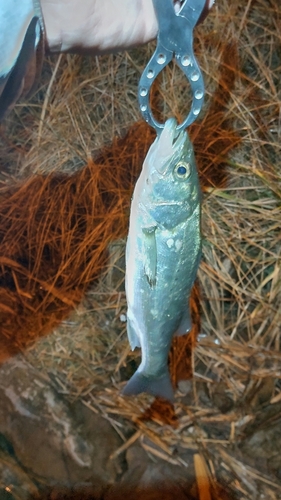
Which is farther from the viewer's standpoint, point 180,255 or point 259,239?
point 259,239

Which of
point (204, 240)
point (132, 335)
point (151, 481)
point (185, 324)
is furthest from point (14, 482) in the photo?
point (204, 240)

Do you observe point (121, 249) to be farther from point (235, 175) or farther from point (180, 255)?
point (180, 255)

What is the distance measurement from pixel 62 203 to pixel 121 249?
288 millimetres

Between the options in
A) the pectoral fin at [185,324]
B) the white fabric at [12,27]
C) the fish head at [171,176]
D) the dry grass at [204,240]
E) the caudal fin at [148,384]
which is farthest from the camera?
the dry grass at [204,240]

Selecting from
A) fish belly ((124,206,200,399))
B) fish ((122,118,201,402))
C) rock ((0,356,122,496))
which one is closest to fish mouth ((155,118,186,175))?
fish ((122,118,201,402))

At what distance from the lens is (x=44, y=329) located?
170 cm

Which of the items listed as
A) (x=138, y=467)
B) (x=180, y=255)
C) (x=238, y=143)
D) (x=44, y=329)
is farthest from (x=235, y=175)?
(x=138, y=467)

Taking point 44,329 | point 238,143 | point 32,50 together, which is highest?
point 32,50

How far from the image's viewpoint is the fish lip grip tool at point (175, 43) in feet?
2.69

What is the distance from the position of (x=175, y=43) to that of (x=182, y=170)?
24 centimetres

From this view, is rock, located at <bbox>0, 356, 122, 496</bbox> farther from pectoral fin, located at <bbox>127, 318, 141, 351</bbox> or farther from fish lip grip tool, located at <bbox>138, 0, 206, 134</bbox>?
fish lip grip tool, located at <bbox>138, 0, 206, 134</bbox>

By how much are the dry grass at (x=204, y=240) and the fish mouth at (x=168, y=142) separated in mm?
778

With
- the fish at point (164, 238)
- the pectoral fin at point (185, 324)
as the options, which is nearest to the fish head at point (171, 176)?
the fish at point (164, 238)

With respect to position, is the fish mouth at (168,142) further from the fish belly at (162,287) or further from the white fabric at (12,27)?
the white fabric at (12,27)
